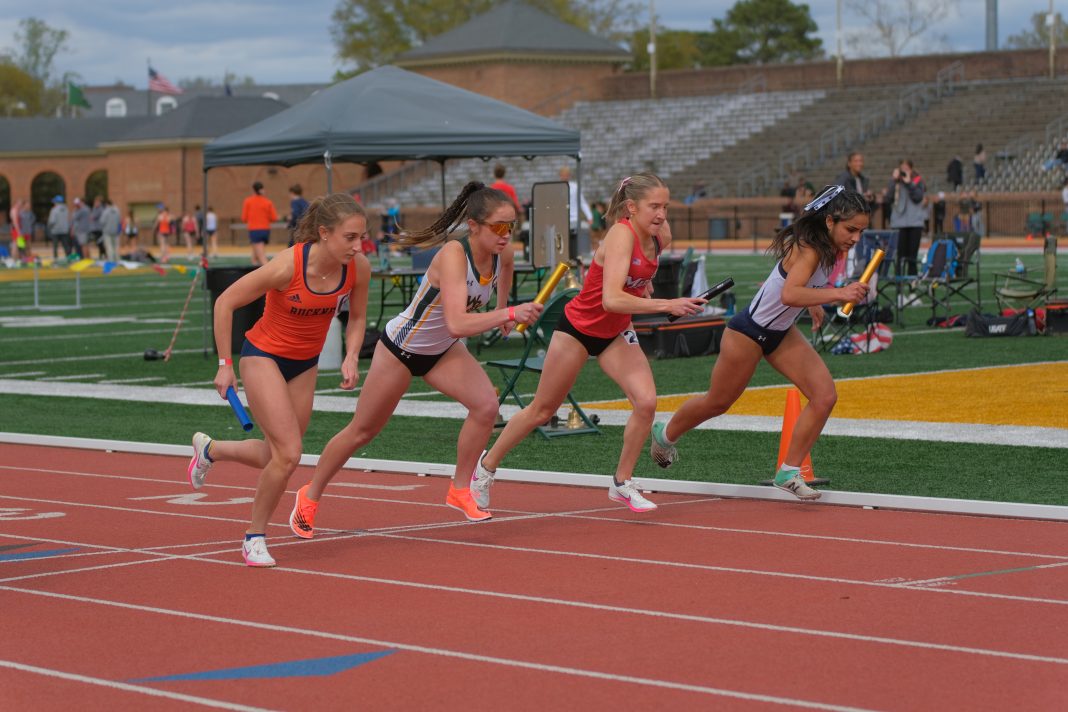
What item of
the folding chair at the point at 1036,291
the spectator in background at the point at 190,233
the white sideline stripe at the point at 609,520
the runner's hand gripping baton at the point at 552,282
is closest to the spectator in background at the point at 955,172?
the spectator in background at the point at 190,233

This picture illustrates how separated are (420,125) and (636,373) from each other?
10590 mm

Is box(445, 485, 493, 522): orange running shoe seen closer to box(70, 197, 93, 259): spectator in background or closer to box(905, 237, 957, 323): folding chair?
box(905, 237, 957, 323): folding chair

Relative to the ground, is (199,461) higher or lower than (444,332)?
lower

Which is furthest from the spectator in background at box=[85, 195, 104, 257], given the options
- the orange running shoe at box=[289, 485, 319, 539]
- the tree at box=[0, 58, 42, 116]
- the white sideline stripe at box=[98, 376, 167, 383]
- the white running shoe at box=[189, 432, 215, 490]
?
the tree at box=[0, 58, 42, 116]

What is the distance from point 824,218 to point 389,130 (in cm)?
1056

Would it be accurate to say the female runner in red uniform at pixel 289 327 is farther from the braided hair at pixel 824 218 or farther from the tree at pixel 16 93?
the tree at pixel 16 93

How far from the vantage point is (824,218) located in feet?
29.3

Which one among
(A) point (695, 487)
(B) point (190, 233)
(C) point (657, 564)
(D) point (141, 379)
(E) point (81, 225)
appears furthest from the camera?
(B) point (190, 233)

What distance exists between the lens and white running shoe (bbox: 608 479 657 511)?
359 inches

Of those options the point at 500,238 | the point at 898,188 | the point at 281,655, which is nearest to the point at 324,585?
the point at 281,655

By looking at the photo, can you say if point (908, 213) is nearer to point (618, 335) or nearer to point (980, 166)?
point (618, 335)

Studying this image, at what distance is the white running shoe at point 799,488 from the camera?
9.36m

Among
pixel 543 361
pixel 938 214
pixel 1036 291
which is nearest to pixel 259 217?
pixel 1036 291

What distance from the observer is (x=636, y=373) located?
9.04 m
